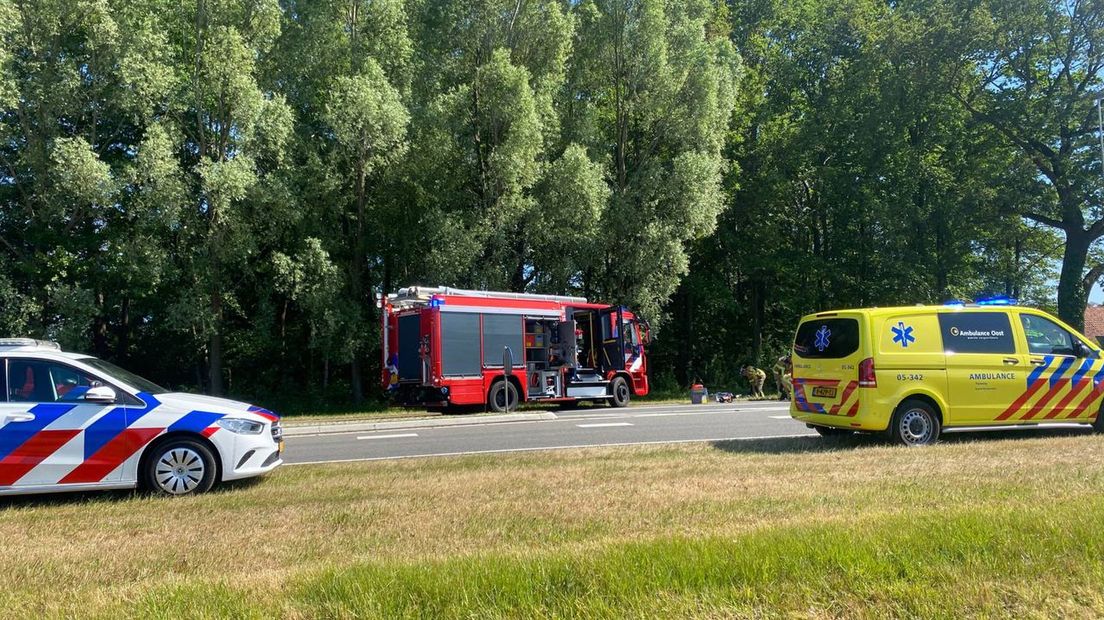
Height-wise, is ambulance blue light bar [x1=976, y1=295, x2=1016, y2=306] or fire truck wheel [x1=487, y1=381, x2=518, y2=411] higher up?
Result: ambulance blue light bar [x1=976, y1=295, x2=1016, y2=306]

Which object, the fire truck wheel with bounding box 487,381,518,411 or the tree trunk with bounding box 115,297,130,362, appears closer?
the fire truck wheel with bounding box 487,381,518,411

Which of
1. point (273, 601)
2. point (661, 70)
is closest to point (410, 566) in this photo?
point (273, 601)

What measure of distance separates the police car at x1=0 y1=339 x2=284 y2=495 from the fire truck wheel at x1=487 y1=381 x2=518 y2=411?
12705 millimetres

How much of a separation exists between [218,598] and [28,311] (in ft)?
70.7

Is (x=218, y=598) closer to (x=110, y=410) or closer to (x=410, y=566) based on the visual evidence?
(x=410, y=566)

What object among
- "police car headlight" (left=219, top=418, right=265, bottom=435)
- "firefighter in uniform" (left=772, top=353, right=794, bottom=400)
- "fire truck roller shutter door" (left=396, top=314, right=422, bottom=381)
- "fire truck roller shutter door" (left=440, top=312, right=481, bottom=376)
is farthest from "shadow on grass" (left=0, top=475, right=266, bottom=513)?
"firefighter in uniform" (left=772, top=353, right=794, bottom=400)

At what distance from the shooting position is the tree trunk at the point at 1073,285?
1256 inches

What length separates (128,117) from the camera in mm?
23859

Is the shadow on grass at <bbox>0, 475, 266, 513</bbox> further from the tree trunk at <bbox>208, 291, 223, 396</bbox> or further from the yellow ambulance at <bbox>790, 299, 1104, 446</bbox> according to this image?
the tree trunk at <bbox>208, 291, 223, 396</bbox>

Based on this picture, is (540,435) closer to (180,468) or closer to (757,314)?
(180,468)

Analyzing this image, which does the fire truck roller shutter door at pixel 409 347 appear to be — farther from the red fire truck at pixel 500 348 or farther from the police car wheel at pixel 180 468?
the police car wheel at pixel 180 468

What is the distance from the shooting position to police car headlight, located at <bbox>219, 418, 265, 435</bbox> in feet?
26.3

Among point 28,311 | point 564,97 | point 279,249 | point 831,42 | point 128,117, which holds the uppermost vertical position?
point 831,42

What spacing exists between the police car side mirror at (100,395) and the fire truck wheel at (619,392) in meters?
16.8
